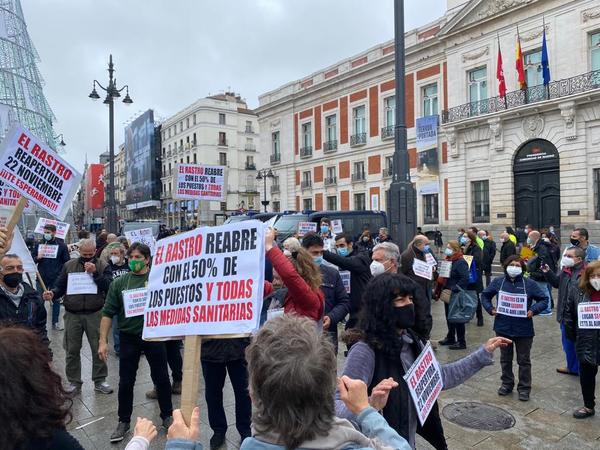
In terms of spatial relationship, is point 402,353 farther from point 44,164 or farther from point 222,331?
point 44,164

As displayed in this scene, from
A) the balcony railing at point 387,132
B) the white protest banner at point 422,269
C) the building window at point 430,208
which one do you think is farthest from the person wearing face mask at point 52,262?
the balcony railing at point 387,132

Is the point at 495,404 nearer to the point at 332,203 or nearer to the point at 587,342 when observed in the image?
the point at 587,342

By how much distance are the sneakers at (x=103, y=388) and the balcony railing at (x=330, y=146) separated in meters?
32.6

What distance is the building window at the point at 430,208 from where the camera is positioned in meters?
29.7

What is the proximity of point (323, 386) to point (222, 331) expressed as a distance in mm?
882

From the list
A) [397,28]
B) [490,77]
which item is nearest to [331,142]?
[490,77]

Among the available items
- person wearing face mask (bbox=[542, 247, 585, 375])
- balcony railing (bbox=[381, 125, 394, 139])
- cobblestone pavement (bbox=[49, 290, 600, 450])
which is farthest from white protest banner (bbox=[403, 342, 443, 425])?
balcony railing (bbox=[381, 125, 394, 139])

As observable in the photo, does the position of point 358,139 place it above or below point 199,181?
above

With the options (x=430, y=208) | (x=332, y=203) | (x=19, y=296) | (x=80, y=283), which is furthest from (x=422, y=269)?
(x=332, y=203)

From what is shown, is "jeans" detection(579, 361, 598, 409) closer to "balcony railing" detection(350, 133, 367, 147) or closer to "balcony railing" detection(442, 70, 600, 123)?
"balcony railing" detection(442, 70, 600, 123)

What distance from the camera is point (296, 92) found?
39750 mm

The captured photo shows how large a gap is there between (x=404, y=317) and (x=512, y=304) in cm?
326

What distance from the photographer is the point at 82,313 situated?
5672 mm

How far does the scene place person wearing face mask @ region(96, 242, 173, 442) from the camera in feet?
14.1
